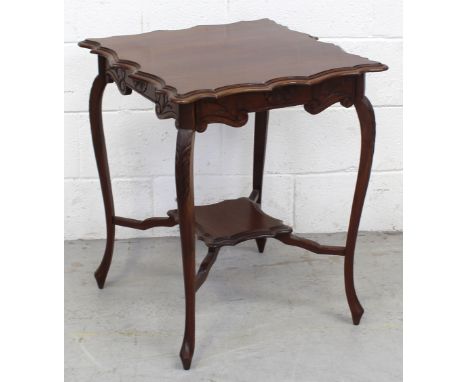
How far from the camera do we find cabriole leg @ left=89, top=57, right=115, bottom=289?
286 cm

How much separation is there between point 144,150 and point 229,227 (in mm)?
620

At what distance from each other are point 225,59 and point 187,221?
0.49 metres

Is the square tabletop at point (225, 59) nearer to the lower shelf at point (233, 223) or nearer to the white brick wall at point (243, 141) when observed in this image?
the white brick wall at point (243, 141)

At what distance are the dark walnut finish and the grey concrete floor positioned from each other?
10 centimetres

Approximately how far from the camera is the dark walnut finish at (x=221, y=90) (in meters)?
2.39

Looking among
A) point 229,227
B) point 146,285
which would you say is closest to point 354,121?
point 229,227

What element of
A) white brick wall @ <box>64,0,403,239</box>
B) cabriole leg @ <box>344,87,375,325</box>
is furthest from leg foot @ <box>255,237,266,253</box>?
cabriole leg @ <box>344,87,375,325</box>

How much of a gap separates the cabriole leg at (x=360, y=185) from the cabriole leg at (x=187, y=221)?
0.53m

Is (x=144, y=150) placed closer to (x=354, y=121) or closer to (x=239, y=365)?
(x=354, y=121)

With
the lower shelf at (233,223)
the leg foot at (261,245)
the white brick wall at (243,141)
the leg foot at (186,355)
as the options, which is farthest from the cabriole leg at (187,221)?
the white brick wall at (243,141)

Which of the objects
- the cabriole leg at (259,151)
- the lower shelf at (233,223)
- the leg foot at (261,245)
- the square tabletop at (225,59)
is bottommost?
the leg foot at (261,245)

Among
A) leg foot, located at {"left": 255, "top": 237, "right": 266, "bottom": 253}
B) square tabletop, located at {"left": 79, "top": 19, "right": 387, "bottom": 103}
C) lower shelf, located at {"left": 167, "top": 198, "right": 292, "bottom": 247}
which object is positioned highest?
square tabletop, located at {"left": 79, "top": 19, "right": 387, "bottom": 103}

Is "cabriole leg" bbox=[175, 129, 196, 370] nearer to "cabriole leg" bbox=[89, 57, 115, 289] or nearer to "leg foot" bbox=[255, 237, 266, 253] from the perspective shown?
"cabriole leg" bbox=[89, 57, 115, 289]

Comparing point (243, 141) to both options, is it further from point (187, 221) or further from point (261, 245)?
point (187, 221)
